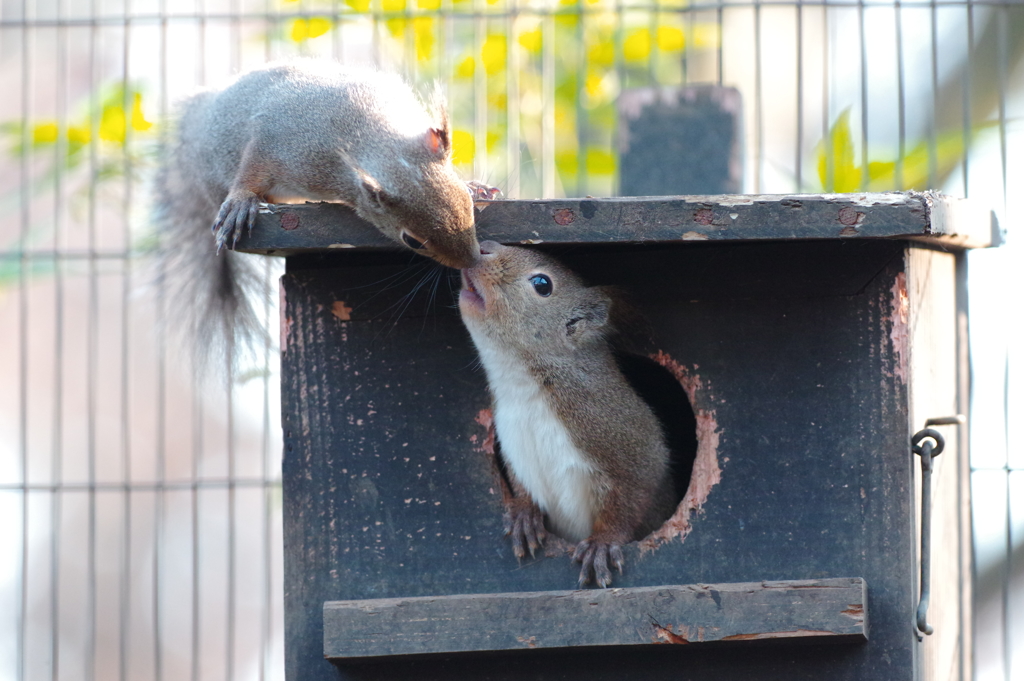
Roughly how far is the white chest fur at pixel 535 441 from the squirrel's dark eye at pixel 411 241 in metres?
0.27

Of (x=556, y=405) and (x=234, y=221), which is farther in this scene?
(x=556, y=405)

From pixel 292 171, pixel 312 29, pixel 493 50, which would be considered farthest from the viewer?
pixel 493 50

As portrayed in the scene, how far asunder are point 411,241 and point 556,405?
A: 536 millimetres

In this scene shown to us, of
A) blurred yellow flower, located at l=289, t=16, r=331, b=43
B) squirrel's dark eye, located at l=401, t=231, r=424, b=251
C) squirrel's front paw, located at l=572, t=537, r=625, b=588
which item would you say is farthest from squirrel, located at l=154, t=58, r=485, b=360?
squirrel's front paw, located at l=572, t=537, r=625, b=588

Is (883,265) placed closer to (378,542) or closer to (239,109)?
(378,542)

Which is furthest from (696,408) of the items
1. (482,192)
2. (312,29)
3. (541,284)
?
(312,29)

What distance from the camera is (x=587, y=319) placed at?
3104 mm

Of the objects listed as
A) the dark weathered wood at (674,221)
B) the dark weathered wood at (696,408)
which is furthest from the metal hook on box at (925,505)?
the dark weathered wood at (674,221)

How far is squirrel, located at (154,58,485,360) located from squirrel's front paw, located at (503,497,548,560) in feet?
2.03

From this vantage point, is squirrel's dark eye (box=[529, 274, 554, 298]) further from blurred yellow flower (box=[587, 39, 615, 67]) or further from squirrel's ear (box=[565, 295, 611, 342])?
blurred yellow flower (box=[587, 39, 615, 67])

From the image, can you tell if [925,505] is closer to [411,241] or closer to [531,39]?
[411,241]

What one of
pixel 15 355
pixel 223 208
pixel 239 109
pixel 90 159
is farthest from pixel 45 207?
pixel 223 208

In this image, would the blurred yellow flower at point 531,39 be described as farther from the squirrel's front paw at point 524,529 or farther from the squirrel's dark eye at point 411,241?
the squirrel's front paw at point 524,529

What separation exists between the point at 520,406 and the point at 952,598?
5.02 ft
